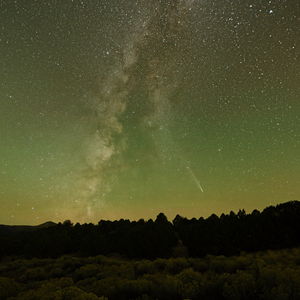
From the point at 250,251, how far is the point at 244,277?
61.6ft

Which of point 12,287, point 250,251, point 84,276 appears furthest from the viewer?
point 250,251

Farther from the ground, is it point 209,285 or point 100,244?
point 100,244

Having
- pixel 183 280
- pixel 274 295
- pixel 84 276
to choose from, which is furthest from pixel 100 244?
pixel 274 295

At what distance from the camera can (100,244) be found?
29.0 metres

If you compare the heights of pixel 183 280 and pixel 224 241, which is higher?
pixel 224 241

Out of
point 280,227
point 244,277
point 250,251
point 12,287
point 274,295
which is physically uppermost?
point 280,227

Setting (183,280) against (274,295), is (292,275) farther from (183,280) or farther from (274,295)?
(183,280)

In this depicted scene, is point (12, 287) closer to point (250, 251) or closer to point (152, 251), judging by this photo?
point (152, 251)

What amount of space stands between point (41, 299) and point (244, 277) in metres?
5.32

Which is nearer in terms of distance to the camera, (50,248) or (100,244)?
(100,244)

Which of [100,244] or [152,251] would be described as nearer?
[152,251]

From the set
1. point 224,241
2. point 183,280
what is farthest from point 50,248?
point 183,280

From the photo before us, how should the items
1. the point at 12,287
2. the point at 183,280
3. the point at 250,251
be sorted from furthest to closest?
the point at 250,251 < the point at 12,287 < the point at 183,280

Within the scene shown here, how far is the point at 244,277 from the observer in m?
8.70
